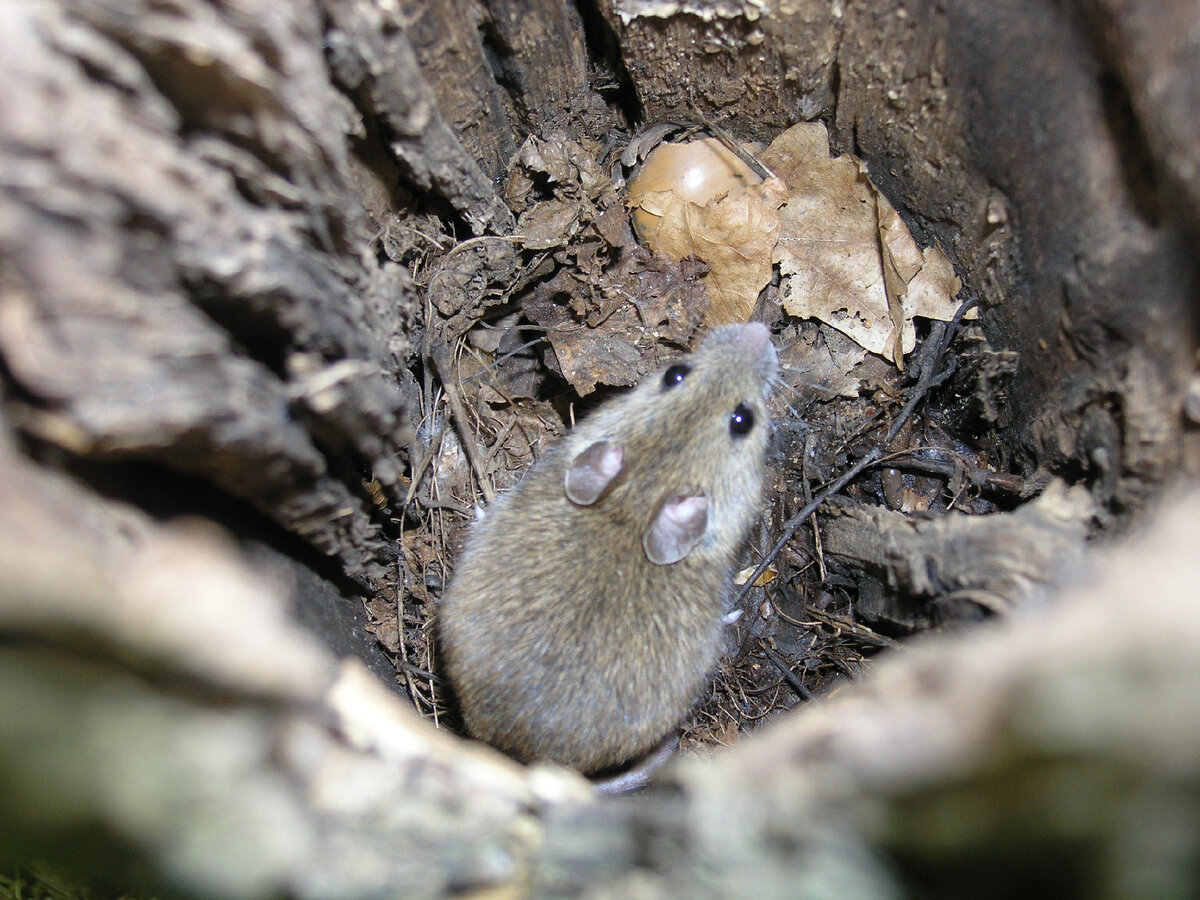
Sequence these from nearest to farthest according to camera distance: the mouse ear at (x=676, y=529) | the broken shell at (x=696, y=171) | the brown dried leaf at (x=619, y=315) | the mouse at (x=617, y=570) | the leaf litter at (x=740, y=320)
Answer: the mouse at (x=617, y=570) < the mouse ear at (x=676, y=529) < the leaf litter at (x=740, y=320) < the broken shell at (x=696, y=171) < the brown dried leaf at (x=619, y=315)

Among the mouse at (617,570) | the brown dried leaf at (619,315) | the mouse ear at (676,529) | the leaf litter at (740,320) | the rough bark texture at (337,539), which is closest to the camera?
the rough bark texture at (337,539)

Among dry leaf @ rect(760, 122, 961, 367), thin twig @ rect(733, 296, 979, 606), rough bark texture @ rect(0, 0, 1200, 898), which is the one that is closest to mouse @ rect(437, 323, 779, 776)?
thin twig @ rect(733, 296, 979, 606)

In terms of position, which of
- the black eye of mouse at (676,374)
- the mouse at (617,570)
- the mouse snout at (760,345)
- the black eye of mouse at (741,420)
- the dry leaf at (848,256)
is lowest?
the mouse at (617,570)

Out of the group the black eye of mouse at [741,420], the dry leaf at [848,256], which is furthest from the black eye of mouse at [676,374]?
the dry leaf at [848,256]

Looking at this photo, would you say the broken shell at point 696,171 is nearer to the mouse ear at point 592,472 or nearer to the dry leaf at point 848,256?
the dry leaf at point 848,256

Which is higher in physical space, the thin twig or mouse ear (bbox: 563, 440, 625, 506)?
the thin twig

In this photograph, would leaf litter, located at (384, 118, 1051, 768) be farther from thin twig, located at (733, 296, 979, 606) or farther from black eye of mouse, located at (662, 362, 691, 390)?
black eye of mouse, located at (662, 362, 691, 390)
